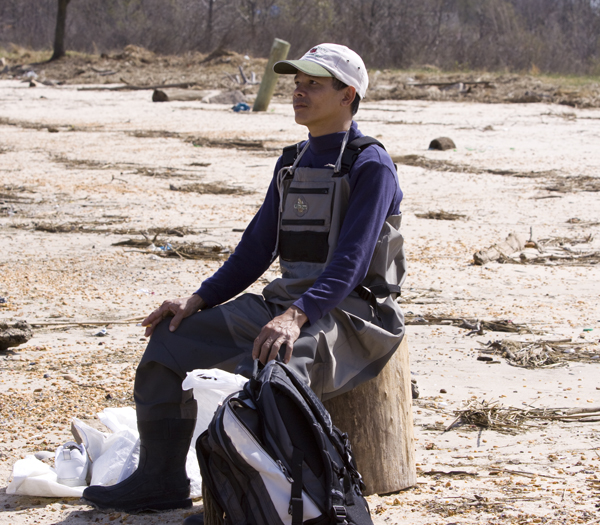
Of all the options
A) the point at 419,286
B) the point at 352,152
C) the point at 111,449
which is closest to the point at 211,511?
the point at 111,449

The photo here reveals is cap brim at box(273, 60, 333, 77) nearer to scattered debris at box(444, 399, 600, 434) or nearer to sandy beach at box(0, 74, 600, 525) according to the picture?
sandy beach at box(0, 74, 600, 525)

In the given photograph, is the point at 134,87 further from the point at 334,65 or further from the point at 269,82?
the point at 334,65

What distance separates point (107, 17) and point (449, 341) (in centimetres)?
4644

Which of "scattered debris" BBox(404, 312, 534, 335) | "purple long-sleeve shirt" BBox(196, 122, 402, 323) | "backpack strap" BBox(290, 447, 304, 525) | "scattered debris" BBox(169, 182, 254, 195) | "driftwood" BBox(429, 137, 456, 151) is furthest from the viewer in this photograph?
"driftwood" BBox(429, 137, 456, 151)

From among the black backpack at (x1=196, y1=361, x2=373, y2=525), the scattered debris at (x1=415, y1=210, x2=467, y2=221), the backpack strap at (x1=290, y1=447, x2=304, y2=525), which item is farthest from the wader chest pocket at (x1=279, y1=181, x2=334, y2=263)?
the scattered debris at (x1=415, y1=210, x2=467, y2=221)

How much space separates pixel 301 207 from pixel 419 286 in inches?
132

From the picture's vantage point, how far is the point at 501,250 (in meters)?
7.03

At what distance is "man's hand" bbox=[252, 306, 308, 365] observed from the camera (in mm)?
2584

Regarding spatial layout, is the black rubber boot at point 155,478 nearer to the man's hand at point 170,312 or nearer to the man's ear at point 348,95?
the man's hand at point 170,312

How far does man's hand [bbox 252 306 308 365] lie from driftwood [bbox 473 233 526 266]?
4309 mm

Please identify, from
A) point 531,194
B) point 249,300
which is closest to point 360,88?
point 249,300

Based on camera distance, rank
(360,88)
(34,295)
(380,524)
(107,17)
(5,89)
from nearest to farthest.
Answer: (380,524)
(360,88)
(34,295)
(5,89)
(107,17)

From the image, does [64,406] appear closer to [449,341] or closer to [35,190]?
[449,341]

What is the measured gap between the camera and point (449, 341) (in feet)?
16.3
